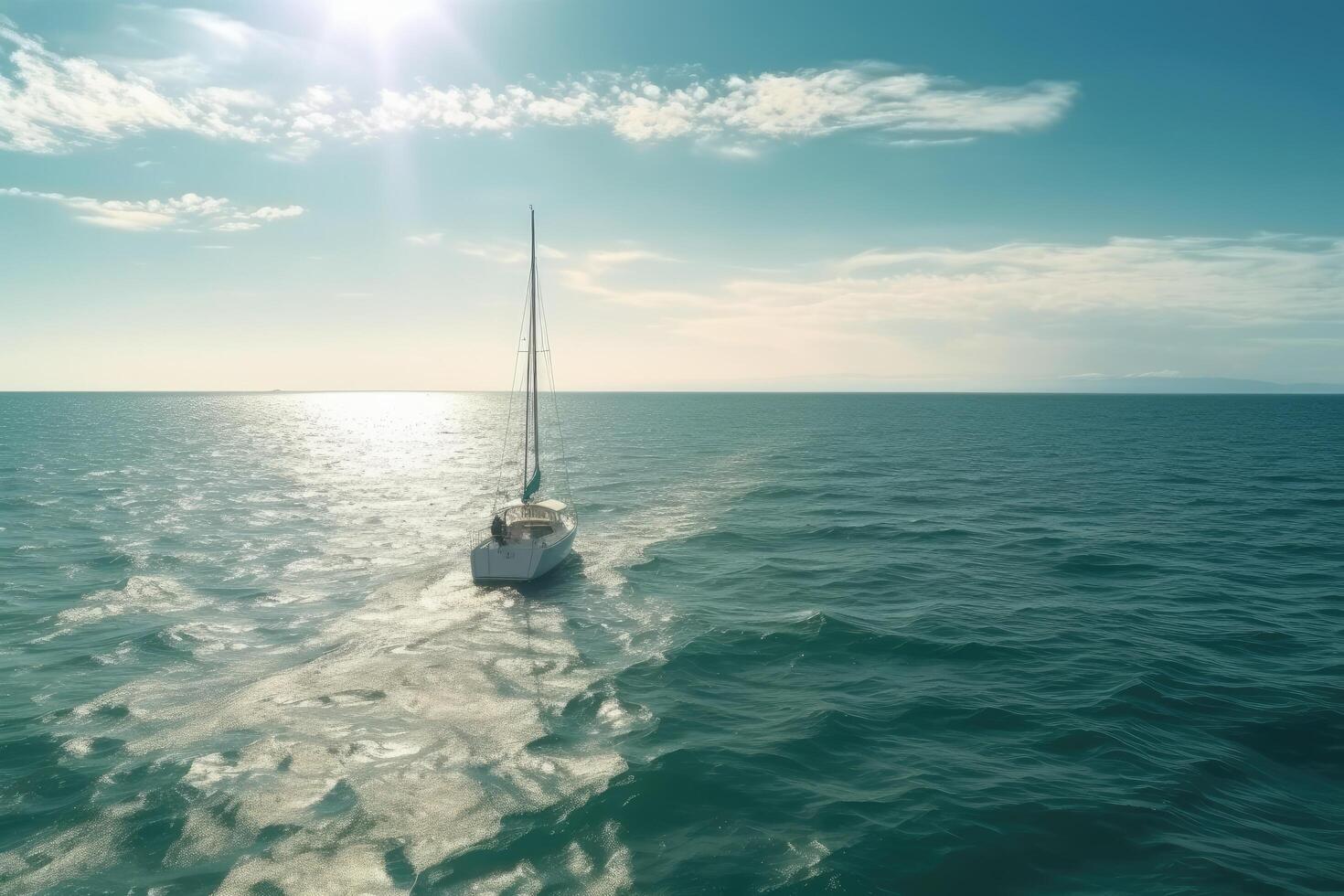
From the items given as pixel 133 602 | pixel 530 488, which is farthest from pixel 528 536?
pixel 133 602

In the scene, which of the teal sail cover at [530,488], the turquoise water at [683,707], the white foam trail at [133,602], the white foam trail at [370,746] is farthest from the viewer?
the teal sail cover at [530,488]

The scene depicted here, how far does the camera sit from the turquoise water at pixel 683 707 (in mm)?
13438

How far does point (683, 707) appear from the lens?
20078 millimetres

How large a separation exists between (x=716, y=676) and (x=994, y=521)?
102 feet

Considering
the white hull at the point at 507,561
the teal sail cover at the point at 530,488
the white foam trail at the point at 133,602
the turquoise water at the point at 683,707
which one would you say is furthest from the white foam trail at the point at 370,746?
the teal sail cover at the point at 530,488

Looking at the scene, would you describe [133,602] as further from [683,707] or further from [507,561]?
[683,707]

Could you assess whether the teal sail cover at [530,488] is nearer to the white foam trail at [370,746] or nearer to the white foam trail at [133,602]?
the white foam trail at [370,746]

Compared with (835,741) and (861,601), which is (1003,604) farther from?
(835,741)

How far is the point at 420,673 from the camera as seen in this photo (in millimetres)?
22109

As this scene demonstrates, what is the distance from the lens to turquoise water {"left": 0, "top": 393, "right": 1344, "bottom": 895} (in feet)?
44.1

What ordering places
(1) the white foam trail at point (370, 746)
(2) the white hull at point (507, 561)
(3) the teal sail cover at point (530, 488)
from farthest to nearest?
(3) the teal sail cover at point (530, 488), (2) the white hull at point (507, 561), (1) the white foam trail at point (370, 746)

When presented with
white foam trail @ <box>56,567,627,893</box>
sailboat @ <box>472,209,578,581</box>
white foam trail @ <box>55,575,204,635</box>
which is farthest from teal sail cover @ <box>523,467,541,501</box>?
white foam trail @ <box>55,575,204,635</box>

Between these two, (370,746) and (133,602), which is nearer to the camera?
(370,746)

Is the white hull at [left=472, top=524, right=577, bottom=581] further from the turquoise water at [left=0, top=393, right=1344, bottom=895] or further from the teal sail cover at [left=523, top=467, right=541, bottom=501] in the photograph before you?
the teal sail cover at [left=523, top=467, right=541, bottom=501]
